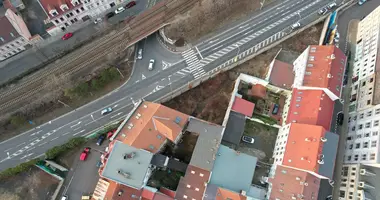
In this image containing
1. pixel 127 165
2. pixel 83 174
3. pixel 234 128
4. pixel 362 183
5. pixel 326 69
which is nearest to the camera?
pixel 127 165

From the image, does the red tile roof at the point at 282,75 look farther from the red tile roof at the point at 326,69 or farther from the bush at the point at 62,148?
the bush at the point at 62,148

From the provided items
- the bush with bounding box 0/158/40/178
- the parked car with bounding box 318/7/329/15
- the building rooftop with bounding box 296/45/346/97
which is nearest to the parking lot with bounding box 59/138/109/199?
the bush with bounding box 0/158/40/178

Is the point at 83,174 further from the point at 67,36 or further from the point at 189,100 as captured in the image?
the point at 67,36

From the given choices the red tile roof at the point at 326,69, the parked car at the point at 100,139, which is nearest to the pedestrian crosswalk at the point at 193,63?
the red tile roof at the point at 326,69

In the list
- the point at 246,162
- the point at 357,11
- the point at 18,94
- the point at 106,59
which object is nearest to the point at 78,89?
the point at 106,59

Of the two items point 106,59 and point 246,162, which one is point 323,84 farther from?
point 106,59

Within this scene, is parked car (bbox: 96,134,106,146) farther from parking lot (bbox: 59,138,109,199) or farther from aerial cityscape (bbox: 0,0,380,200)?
parking lot (bbox: 59,138,109,199)

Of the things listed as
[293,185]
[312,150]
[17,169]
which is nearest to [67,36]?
[17,169]

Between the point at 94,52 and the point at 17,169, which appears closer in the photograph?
the point at 17,169
